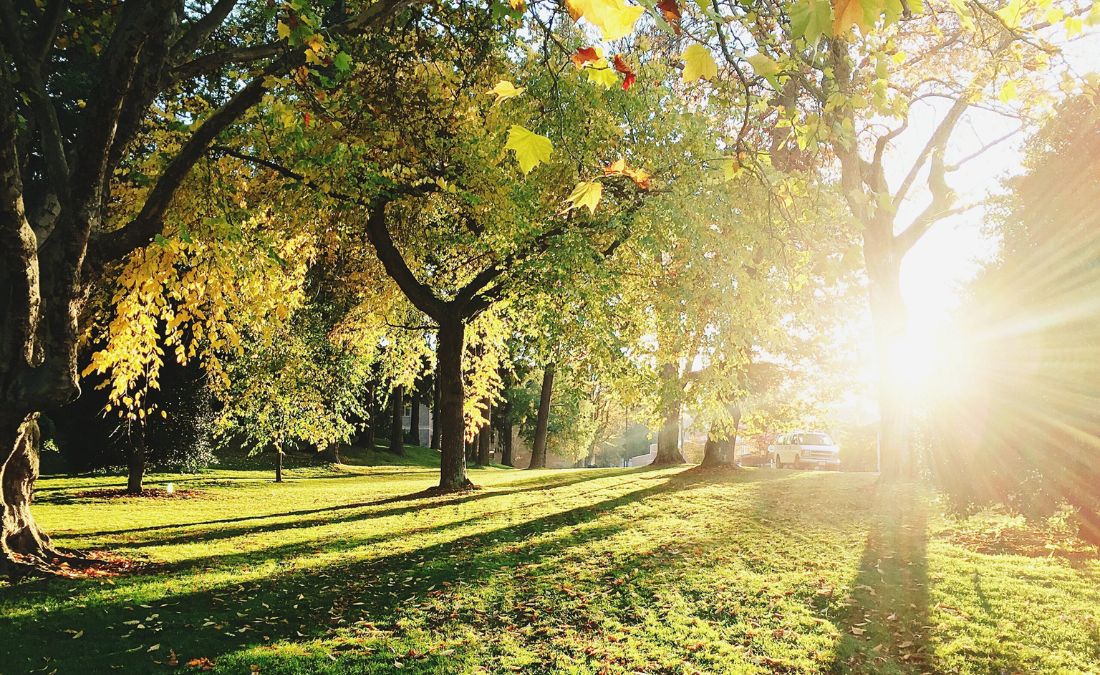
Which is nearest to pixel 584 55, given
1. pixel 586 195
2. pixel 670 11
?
pixel 670 11

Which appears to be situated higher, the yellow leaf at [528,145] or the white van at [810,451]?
the yellow leaf at [528,145]

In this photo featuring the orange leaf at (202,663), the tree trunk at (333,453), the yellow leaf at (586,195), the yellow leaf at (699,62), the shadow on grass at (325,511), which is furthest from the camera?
the tree trunk at (333,453)

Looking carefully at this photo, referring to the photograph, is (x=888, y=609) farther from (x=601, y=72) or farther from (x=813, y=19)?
(x=813, y=19)

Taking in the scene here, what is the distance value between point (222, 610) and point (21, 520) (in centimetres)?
325

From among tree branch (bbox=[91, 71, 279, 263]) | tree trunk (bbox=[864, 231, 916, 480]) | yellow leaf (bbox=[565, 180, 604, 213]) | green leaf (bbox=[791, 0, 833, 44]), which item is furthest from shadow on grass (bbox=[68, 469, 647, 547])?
green leaf (bbox=[791, 0, 833, 44])

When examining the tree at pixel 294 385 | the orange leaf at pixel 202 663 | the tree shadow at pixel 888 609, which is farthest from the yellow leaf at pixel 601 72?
the tree at pixel 294 385

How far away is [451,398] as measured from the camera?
16.5 m

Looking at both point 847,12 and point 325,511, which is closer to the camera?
point 847,12

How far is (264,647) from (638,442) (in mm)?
75674

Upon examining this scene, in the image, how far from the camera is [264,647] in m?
5.49

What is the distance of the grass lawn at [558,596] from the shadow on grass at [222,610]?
0.03 meters

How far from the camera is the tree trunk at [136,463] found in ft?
52.1

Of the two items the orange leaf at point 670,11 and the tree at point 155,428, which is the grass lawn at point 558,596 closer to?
the tree at point 155,428

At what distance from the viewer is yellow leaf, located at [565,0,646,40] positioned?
1619 mm
